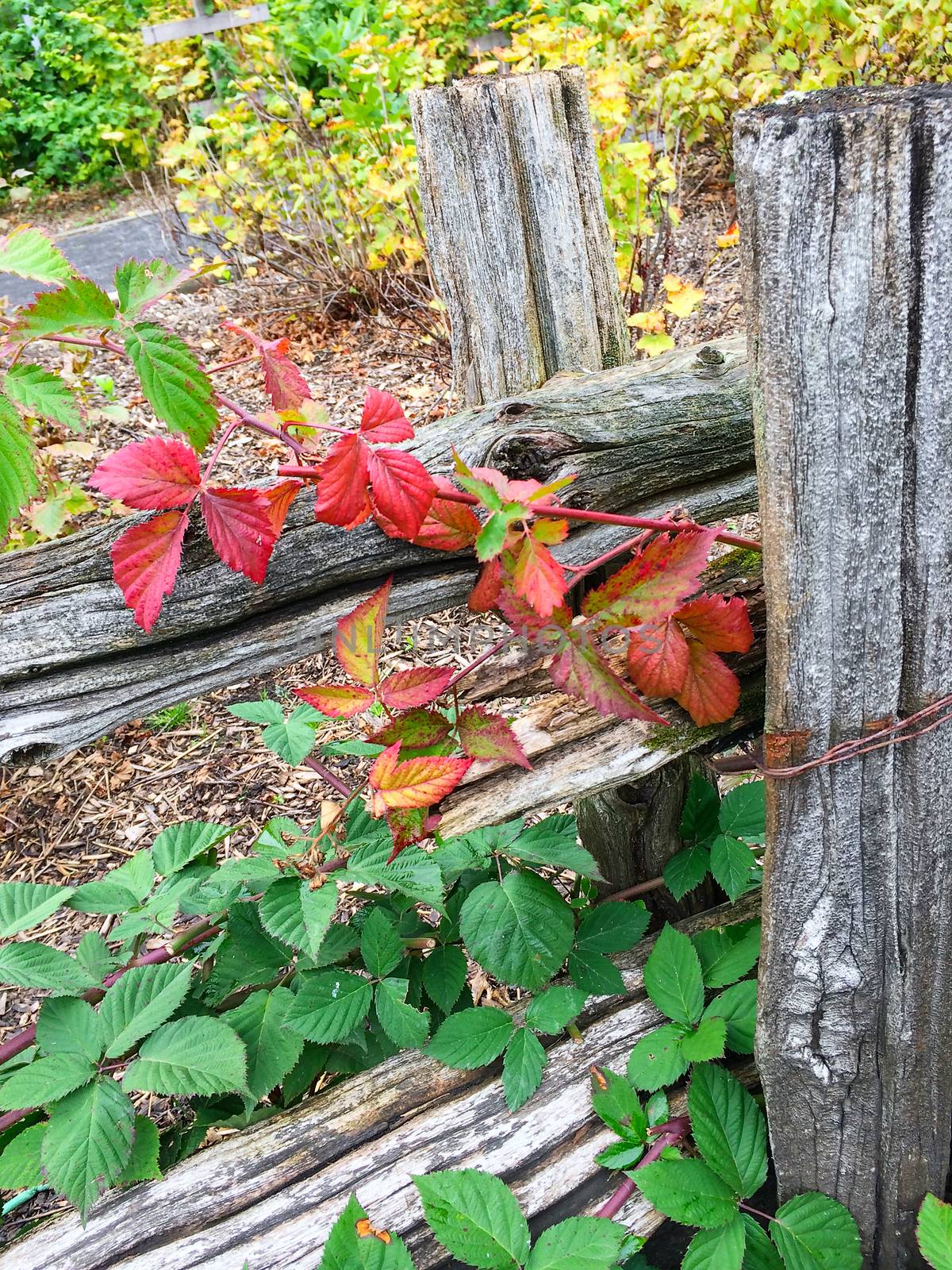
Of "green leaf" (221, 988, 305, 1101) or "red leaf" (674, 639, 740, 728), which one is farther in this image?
"green leaf" (221, 988, 305, 1101)

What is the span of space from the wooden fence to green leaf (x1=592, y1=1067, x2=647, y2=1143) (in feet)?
0.18

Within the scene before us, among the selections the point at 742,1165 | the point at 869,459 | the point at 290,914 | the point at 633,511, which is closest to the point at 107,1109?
the point at 290,914

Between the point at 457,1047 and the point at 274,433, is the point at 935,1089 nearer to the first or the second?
the point at 457,1047

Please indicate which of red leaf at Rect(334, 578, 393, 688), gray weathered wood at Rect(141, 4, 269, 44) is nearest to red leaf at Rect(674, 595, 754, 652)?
red leaf at Rect(334, 578, 393, 688)

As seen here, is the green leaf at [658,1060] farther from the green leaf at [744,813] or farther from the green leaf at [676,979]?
the green leaf at [744,813]

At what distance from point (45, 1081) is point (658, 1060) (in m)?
0.82

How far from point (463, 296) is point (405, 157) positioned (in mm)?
2854

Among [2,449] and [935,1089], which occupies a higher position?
[2,449]

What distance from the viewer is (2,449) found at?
1.07 meters

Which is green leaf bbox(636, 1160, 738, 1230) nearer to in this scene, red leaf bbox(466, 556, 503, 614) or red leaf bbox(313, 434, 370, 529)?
red leaf bbox(466, 556, 503, 614)

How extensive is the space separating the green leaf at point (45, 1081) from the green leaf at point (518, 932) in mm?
541

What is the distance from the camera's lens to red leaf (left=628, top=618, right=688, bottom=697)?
3.69 feet

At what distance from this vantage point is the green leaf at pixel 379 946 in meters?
1.38

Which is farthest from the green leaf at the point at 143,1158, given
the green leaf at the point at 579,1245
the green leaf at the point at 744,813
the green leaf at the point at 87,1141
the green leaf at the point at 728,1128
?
the green leaf at the point at 744,813
